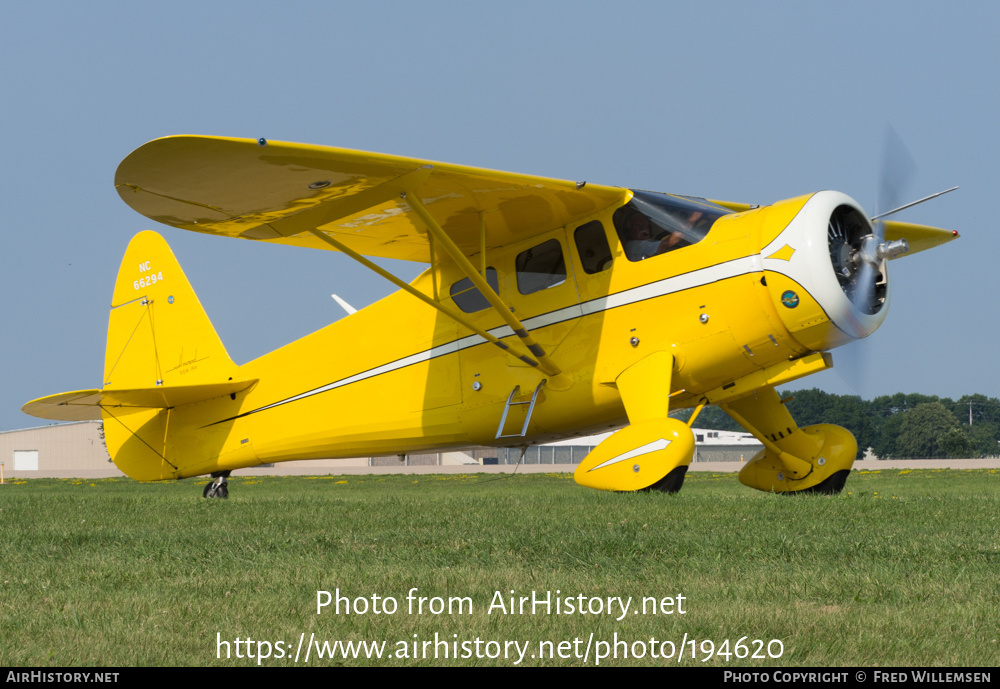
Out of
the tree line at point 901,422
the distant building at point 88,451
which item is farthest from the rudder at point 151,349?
the tree line at point 901,422

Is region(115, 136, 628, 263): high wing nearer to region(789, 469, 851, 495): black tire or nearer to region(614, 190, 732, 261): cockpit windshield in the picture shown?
region(614, 190, 732, 261): cockpit windshield

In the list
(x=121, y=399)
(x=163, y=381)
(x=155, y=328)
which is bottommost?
(x=121, y=399)

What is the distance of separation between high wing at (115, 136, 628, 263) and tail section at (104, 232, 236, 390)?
12.0 feet

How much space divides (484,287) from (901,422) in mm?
126641

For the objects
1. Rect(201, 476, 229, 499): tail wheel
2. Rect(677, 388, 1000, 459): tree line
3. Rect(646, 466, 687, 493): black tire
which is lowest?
Rect(677, 388, 1000, 459): tree line

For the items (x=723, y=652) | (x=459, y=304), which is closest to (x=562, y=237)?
(x=459, y=304)

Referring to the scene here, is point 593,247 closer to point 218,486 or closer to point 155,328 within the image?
point 218,486

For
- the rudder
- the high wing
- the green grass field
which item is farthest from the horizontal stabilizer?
the green grass field

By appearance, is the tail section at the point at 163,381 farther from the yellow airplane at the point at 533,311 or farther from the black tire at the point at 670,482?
the black tire at the point at 670,482

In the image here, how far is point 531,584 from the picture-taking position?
4.89m

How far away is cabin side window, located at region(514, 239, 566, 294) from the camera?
1088cm

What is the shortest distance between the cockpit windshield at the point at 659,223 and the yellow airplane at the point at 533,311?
0.08 ft

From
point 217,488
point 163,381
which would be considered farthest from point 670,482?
point 163,381
